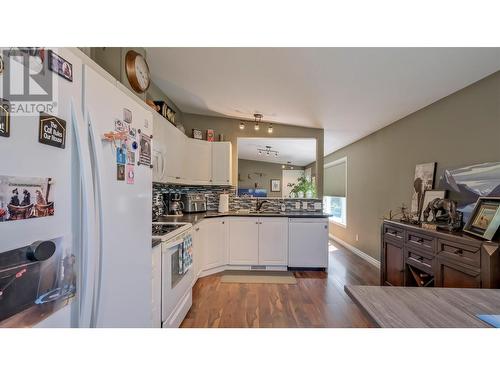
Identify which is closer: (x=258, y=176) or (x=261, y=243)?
(x=261, y=243)

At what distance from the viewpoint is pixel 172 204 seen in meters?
3.50

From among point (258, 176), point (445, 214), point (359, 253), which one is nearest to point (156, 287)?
point (445, 214)

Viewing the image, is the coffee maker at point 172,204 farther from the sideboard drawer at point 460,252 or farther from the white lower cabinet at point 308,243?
the sideboard drawer at point 460,252

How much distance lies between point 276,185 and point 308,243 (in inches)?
223

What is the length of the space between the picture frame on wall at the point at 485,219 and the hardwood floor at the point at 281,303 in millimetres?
1150

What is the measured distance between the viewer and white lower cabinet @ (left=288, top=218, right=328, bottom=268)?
12.2 ft

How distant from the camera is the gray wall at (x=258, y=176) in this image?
893 centimetres

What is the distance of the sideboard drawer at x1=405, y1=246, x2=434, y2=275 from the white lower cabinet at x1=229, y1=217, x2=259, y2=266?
2022 millimetres

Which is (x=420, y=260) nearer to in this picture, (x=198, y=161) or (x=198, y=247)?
(x=198, y=247)

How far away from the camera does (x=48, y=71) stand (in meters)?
0.74

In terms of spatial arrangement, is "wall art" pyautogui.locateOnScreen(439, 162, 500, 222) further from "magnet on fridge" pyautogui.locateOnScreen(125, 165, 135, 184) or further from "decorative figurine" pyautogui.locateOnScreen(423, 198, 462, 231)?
"magnet on fridge" pyautogui.locateOnScreen(125, 165, 135, 184)

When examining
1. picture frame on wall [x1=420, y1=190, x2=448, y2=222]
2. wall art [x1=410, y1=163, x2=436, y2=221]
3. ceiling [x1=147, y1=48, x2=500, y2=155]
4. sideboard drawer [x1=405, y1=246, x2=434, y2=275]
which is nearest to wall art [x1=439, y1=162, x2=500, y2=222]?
picture frame on wall [x1=420, y1=190, x2=448, y2=222]
